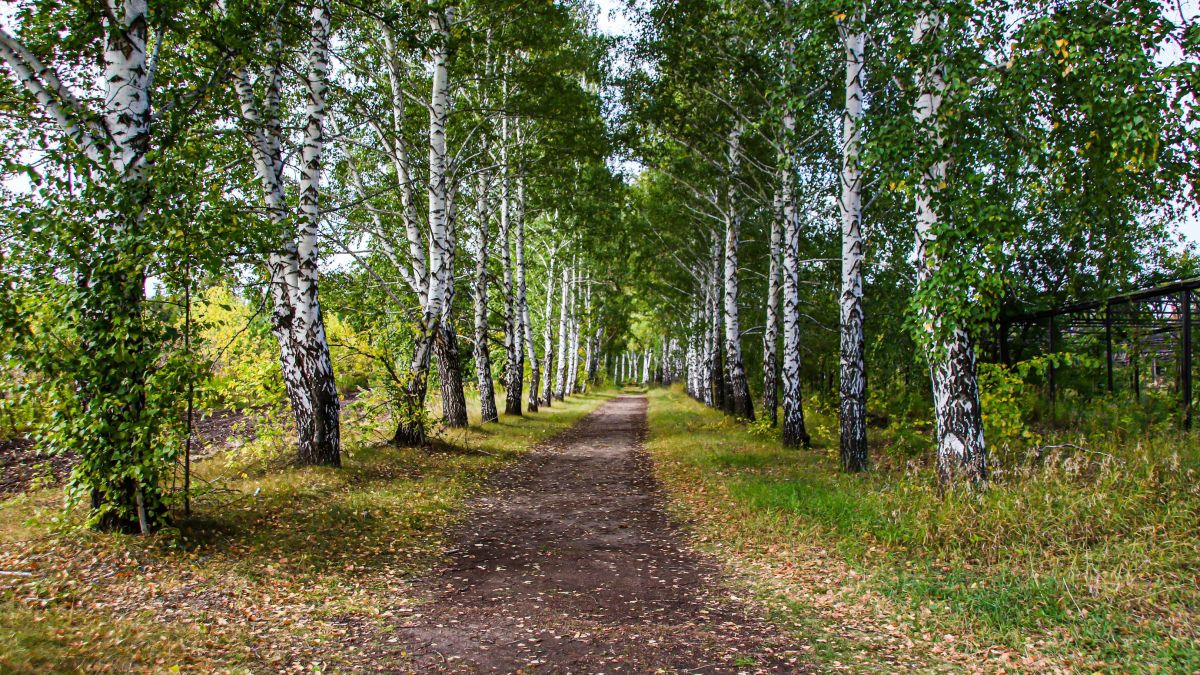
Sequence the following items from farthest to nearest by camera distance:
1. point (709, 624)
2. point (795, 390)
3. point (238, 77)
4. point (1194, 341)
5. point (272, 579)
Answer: point (1194, 341) < point (795, 390) < point (238, 77) < point (272, 579) < point (709, 624)

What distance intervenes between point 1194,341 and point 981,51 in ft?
58.0

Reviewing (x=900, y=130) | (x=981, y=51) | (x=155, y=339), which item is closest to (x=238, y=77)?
(x=155, y=339)

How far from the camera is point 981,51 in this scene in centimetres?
615

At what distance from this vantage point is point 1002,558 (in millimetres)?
5633

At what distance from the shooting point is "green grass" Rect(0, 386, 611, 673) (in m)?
3.98

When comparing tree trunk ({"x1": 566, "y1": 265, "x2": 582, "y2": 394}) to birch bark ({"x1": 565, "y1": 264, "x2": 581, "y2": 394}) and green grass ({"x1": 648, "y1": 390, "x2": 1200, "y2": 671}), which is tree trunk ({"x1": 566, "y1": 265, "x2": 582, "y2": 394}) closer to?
birch bark ({"x1": 565, "y1": 264, "x2": 581, "y2": 394})

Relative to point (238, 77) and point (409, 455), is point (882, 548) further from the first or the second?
point (238, 77)

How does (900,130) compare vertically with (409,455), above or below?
above

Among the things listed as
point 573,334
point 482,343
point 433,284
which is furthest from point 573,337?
point 433,284

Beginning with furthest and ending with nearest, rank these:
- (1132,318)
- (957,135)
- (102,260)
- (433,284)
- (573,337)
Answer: (573,337) → (1132,318) → (433,284) → (957,135) → (102,260)

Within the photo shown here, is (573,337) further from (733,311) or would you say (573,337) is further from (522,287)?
(733,311)

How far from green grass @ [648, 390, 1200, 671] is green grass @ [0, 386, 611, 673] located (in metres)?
3.37

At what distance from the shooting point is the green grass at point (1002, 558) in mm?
4219

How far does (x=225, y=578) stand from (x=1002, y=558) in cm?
649
